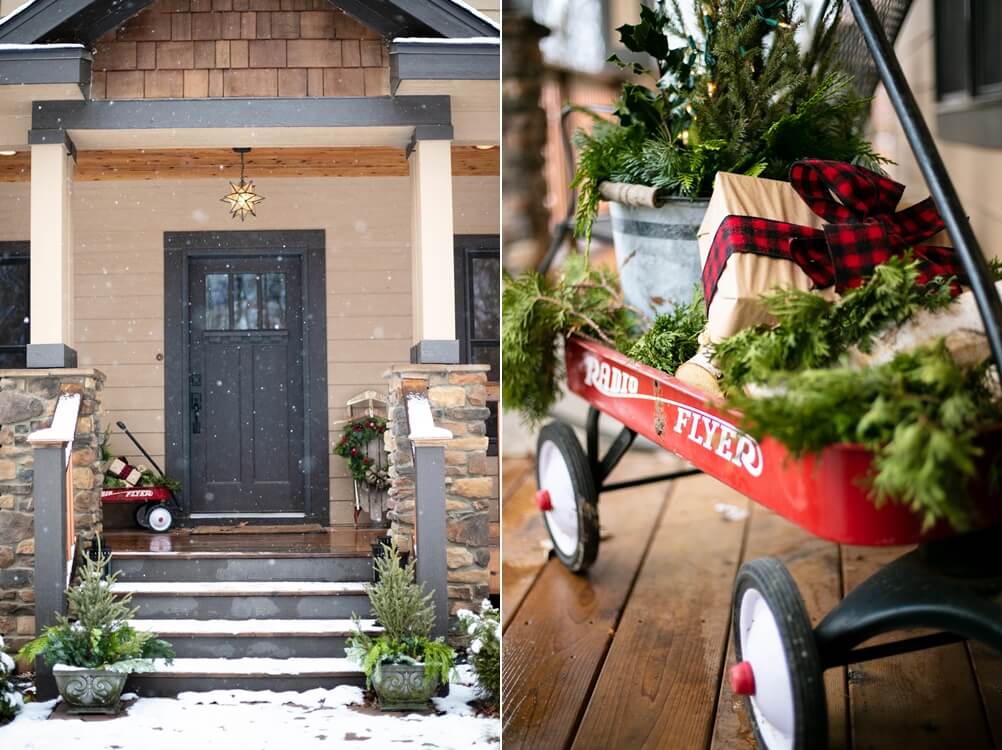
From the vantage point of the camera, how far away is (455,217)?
5.11ft

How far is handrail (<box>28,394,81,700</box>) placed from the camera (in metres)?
1.50

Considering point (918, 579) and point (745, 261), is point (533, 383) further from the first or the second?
point (918, 579)

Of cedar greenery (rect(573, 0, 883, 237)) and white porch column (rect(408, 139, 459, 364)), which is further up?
cedar greenery (rect(573, 0, 883, 237))

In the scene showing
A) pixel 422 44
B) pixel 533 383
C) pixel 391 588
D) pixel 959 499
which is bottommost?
pixel 391 588

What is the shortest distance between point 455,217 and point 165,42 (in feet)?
1.70

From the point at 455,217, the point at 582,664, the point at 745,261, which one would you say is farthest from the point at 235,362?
the point at 582,664

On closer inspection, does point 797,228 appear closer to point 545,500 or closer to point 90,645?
point 545,500

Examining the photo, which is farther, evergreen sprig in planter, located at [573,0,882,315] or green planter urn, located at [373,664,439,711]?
evergreen sprig in planter, located at [573,0,882,315]

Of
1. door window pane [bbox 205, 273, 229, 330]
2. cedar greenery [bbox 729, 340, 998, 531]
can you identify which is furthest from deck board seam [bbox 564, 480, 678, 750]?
door window pane [bbox 205, 273, 229, 330]

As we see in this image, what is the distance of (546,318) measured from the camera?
7.47 ft

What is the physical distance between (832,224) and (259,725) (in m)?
1.20

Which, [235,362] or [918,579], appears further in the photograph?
[235,362]

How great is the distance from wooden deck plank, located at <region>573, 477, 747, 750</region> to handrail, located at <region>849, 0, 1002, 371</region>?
912 millimetres

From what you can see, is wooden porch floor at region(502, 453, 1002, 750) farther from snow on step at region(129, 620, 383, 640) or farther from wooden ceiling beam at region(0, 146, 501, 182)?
wooden ceiling beam at region(0, 146, 501, 182)
